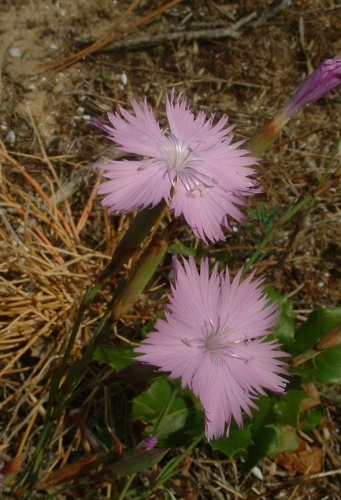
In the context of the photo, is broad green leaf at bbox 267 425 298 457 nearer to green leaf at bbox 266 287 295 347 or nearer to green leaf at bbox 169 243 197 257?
green leaf at bbox 266 287 295 347

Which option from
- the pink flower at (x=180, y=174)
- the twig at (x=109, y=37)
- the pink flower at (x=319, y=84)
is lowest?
the pink flower at (x=180, y=174)

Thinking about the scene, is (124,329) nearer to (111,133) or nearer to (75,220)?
(75,220)

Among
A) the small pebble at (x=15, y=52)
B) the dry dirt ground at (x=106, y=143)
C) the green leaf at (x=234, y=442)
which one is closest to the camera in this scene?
the green leaf at (x=234, y=442)

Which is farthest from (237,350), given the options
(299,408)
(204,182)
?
(299,408)

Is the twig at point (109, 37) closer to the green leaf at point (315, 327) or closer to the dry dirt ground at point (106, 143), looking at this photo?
the dry dirt ground at point (106, 143)

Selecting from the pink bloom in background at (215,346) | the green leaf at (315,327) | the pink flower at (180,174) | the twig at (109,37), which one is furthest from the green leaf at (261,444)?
the twig at (109,37)

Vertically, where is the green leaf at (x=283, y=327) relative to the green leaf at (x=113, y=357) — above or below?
above
